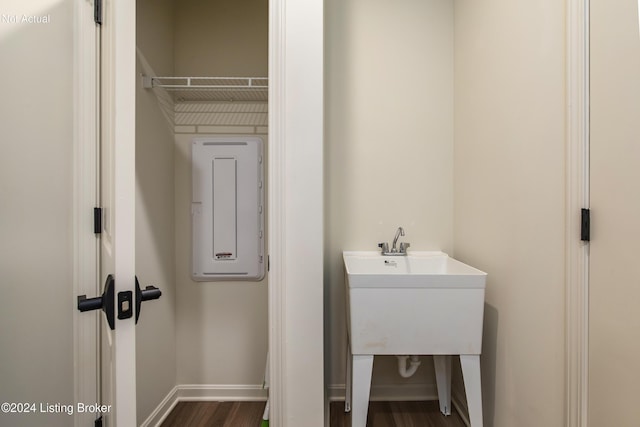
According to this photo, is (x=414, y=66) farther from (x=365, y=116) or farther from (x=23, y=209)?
(x=23, y=209)

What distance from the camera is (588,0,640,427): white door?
0.74 metres

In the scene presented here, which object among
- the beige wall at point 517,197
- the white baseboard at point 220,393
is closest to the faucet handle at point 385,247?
the beige wall at point 517,197

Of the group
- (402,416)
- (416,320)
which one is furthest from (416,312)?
(402,416)

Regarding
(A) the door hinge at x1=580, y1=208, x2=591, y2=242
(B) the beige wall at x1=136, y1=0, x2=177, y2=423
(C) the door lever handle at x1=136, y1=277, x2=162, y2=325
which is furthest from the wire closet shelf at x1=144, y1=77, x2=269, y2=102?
(A) the door hinge at x1=580, y1=208, x2=591, y2=242

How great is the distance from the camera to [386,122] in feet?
5.95

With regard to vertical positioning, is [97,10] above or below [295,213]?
above

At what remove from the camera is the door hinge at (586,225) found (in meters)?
0.88

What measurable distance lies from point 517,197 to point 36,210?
1767mm

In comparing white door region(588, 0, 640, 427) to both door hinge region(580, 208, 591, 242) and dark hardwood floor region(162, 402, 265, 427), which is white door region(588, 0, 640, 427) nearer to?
door hinge region(580, 208, 591, 242)

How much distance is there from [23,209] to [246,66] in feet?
4.47

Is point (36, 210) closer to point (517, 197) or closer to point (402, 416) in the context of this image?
point (517, 197)

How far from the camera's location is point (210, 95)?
5.84 ft

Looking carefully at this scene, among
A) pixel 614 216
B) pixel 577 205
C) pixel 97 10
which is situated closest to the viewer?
pixel 614 216

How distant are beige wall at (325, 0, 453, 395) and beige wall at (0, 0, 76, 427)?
1.24m
